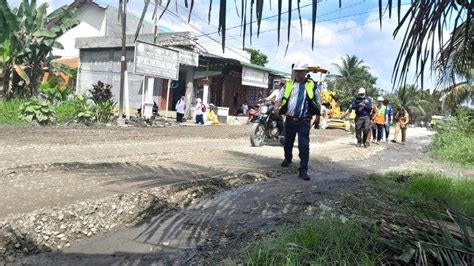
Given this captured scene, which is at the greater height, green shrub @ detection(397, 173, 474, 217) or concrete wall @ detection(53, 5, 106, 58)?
concrete wall @ detection(53, 5, 106, 58)

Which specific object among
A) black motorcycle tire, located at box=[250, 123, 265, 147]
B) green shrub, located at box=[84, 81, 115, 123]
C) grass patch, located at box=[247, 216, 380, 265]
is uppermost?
green shrub, located at box=[84, 81, 115, 123]

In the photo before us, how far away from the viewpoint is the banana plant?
1531 cm

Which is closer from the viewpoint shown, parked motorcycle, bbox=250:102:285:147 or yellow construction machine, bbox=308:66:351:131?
parked motorcycle, bbox=250:102:285:147

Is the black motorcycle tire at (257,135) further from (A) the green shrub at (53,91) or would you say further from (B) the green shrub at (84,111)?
(A) the green shrub at (53,91)

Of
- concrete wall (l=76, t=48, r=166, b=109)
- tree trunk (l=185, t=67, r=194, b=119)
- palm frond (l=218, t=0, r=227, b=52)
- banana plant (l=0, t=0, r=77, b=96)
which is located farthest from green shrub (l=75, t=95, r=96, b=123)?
palm frond (l=218, t=0, r=227, b=52)

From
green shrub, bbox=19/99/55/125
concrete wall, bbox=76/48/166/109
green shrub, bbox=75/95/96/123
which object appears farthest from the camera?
concrete wall, bbox=76/48/166/109

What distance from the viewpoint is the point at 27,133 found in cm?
1002

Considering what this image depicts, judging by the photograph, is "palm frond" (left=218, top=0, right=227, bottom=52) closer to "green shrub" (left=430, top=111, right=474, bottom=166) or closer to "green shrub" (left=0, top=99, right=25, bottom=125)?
"green shrub" (left=430, top=111, right=474, bottom=166)

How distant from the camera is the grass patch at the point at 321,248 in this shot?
2.57 metres

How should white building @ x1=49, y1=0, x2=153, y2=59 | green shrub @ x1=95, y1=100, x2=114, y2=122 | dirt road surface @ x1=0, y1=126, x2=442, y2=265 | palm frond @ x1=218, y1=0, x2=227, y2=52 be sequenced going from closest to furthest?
palm frond @ x1=218, y1=0, x2=227, y2=52 < dirt road surface @ x1=0, y1=126, x2=442, y2=265 < green shrub @ x1=95, y1=100, x2=114, y2=122 < white building @ x1=49, y1=0, x2=153, y2=59

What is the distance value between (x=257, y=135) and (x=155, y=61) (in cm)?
857

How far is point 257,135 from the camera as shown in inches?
398

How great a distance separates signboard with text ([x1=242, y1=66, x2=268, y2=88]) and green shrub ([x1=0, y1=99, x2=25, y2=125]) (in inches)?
519

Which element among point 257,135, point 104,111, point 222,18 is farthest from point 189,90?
point 222,18
